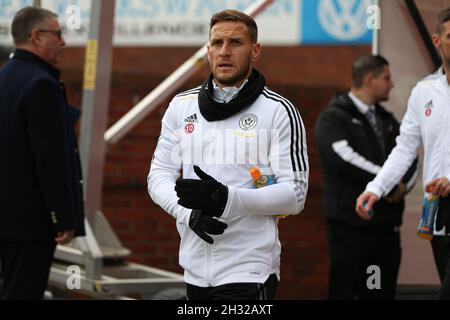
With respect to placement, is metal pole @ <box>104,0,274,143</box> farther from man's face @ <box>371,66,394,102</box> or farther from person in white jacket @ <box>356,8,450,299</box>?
person in white jacket @ <box>356,8,450,299</box>

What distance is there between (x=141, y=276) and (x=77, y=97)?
220cm

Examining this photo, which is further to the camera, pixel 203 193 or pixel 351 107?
pixel 351 107

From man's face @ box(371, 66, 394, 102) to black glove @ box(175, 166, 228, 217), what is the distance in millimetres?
3292

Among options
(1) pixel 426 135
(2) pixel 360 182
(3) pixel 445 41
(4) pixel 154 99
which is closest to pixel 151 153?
(4) pixel 154 99

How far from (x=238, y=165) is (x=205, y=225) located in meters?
0.32

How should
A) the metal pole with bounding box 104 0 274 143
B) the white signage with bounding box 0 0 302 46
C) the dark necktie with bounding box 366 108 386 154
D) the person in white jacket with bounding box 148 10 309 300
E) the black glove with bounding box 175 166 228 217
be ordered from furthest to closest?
the white signage with bounding box 0 0 302 46, the metal pole with bounding box 104 0 274 143, the dark necktie with bounding box 366 108 386 154, the person in white jacket with bounding box 148 10 309 300, the black glove with bounding box 175 166 228 217

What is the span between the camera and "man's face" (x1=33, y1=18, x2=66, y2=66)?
622cm

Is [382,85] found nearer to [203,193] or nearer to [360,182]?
[360,182]

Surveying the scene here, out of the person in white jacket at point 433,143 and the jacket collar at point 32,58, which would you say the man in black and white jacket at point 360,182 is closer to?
the person in white jacket at point 433,143

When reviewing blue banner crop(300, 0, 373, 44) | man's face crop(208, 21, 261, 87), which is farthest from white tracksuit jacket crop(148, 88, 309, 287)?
blue banner crop(300, 0, 373, 44)

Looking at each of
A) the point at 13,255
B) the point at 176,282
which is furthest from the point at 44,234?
the point at 176,282

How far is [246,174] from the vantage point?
14.8ft

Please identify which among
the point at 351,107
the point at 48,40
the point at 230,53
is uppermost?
the point at 230,53

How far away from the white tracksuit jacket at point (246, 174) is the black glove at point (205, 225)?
0.09 m
